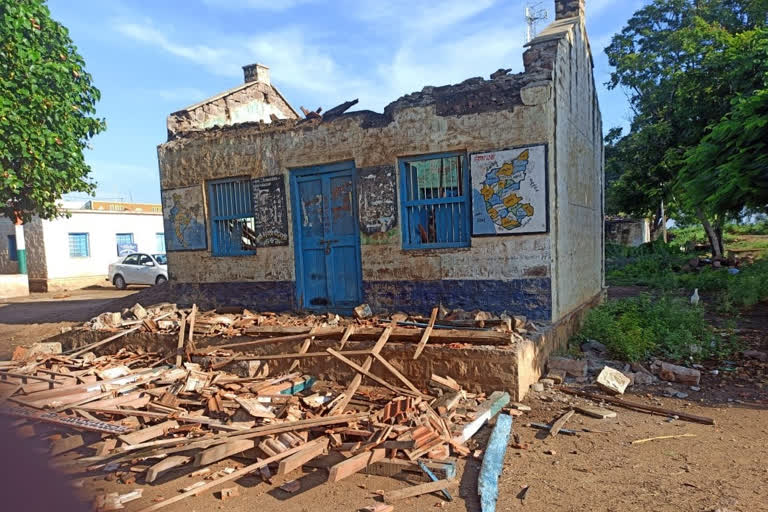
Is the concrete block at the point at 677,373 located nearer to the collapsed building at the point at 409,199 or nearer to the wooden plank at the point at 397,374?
the collapsed building at the point at 409,199

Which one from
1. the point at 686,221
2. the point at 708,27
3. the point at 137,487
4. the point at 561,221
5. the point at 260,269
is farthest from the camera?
the point at 686,221

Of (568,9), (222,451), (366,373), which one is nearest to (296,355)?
(366,373)

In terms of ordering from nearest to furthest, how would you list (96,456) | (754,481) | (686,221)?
(754,481) < (96,456) < (686,221)

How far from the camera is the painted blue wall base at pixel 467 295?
725 centimetres

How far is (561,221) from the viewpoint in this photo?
7629 millimetres

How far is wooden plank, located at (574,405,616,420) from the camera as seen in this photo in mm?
5609

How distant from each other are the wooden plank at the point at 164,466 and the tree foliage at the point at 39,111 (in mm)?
8987

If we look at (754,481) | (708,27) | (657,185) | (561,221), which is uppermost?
(708,27)

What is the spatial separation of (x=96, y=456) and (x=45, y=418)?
4.67ft

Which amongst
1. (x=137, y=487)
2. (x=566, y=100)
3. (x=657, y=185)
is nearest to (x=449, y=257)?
(x=566, y=100)

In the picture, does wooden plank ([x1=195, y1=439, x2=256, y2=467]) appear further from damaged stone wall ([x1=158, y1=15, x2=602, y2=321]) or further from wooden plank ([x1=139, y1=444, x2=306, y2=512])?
damaged stone wall ([x1=158, y1=15, x2=602, y2=321])

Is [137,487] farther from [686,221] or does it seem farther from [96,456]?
[686,221]

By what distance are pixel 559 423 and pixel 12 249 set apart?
1120 inches

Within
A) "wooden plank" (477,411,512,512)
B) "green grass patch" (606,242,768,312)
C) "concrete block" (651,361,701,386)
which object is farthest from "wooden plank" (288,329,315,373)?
"green grass patch" (606,242,768,312)
